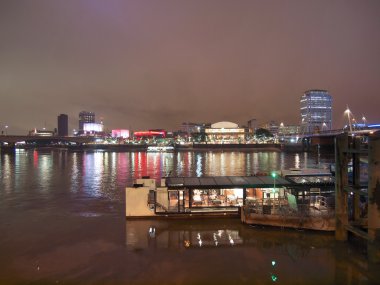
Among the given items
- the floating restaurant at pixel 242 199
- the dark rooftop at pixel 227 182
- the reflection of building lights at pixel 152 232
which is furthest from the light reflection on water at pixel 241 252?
the dark rooftop at pixel 227 182

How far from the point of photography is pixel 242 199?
24797mm

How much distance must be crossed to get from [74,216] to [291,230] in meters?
16.8

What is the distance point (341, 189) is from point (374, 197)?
3.60 meters

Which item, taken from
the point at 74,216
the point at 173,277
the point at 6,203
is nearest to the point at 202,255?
the point at 173,277

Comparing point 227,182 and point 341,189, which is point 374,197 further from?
point 227,182

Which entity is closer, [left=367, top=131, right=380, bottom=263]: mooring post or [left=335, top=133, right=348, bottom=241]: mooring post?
[left=367, top=131, right=380, bottom=263]: mooring post

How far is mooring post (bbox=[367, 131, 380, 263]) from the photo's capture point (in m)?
15.6

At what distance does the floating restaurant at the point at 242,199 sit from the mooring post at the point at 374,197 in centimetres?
522

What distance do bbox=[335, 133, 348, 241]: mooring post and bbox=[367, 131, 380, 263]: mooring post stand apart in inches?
115

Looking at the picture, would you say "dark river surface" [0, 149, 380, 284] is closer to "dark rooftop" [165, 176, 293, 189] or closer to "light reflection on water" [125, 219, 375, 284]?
"light reflection on water" [125, 219, 375, 284]

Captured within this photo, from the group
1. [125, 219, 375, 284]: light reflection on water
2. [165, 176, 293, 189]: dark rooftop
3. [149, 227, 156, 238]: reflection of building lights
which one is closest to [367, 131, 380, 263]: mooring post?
[125, 219, 375, 284]: light reflection on water

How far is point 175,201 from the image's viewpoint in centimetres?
2505

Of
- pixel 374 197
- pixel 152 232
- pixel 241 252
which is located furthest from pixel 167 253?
pixel 374 197

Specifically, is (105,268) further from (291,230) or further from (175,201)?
(291,230)
